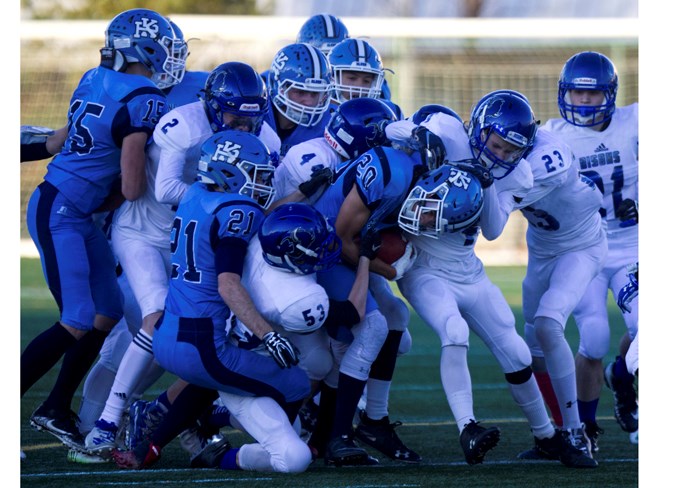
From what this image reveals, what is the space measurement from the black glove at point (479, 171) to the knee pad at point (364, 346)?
742mm

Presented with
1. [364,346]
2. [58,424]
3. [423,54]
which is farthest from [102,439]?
[423,54]

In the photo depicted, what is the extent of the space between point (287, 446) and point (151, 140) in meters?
1.64

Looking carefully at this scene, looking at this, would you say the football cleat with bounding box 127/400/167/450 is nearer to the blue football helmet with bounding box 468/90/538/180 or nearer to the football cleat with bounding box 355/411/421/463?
the football cleat with bounding box 355/411/421/463

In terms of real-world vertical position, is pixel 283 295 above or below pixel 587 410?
above

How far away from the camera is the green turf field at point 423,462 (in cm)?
451

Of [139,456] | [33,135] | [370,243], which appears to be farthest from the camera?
[33,135]

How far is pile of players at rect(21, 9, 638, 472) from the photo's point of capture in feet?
15.2

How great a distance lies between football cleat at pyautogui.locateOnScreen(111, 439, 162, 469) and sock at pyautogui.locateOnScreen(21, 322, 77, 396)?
0.58 metres

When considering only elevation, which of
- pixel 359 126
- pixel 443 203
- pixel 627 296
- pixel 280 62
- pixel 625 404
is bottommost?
pixel 625 404

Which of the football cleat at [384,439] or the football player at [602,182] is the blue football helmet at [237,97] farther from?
the football player at [602,182]

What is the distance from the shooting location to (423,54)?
17484 mm

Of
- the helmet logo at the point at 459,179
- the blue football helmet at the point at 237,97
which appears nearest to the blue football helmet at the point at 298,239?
the helmet logo at the point at 459,179

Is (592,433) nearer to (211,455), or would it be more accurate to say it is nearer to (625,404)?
(625,404)

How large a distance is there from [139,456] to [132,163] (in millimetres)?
1323
